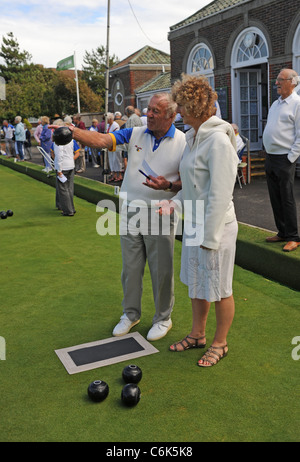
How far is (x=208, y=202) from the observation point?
9.95ft

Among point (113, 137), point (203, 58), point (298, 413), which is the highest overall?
point (203, 58)

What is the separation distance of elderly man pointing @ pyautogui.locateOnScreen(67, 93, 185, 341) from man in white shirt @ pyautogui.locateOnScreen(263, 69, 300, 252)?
6.25 feet

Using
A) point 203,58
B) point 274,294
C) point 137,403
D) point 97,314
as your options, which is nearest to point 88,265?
point 97,314

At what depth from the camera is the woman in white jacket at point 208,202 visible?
298 cm

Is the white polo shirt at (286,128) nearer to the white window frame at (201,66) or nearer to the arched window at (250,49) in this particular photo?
the arched window at (250,49)

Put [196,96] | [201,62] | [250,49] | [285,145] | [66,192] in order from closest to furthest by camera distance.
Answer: [196,96] → [285,145] → [66,192] → [250,49] → [201,62]

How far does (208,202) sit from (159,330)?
50.6 inches

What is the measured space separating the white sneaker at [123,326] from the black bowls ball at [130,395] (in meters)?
1.02

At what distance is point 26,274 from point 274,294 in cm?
278

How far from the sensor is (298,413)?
2.71 m

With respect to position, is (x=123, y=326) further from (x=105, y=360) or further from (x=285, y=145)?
(x=285, y=145)

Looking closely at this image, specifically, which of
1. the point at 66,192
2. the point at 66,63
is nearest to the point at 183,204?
the point at 66,192

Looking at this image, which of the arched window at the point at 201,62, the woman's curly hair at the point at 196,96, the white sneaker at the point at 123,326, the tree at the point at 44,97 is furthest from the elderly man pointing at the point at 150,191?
the tree at the point at 44,97

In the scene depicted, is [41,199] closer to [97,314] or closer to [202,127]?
[97,314]
